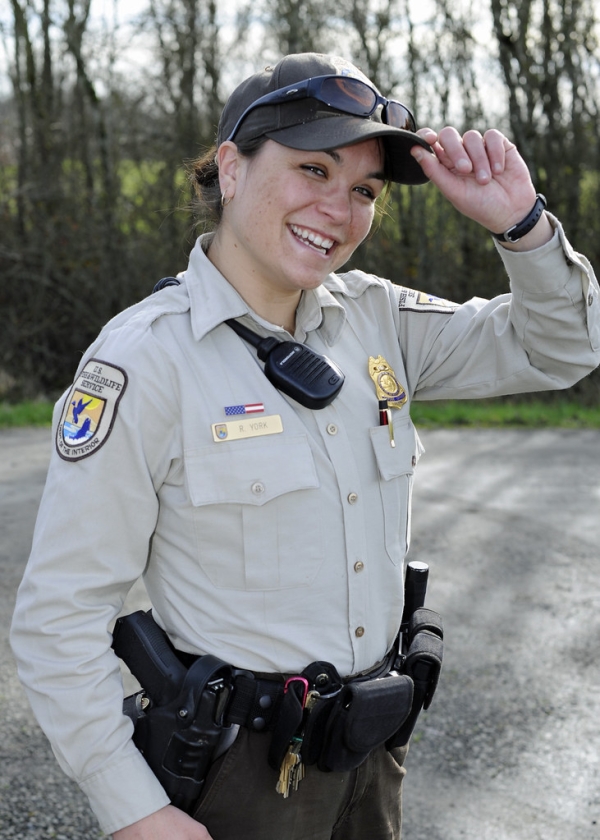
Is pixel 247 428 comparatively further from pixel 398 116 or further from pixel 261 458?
pixel 398 116

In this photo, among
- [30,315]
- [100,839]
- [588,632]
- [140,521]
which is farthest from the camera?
[30,315]

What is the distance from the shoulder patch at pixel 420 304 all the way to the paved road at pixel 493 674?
5.90 feet

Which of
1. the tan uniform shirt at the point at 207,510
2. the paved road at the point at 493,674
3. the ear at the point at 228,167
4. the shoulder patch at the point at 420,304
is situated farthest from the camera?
the paved road at the point at 493,674

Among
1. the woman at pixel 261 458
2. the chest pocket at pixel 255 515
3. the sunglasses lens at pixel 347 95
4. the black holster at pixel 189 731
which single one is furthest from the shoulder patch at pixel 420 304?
the black holster at pixel 189 731

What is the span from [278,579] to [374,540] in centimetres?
24

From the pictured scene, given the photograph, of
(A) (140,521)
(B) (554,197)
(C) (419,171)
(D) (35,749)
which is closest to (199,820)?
(A) (140,521)

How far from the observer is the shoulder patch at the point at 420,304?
7.22 feet

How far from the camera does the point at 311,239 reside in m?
1.86

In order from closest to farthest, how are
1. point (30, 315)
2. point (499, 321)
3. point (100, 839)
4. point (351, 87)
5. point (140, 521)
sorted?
point (140, 521) → point (351, 87) → point (499, 321) → point (100, 839) → point (30, 315)

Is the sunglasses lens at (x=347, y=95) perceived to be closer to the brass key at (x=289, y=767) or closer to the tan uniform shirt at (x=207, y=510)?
the tan uniform shirt at (x=207, y=510)

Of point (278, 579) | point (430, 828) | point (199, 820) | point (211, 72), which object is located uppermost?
point (211, 72)

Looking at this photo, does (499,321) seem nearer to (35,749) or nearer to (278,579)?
(278,579)

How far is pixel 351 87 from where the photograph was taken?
73.4 inches

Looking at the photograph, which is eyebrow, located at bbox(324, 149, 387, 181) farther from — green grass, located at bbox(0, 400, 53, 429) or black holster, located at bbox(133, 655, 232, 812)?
green grass, located at bbox(0, 400, 53, 429)
